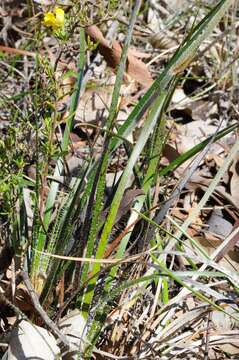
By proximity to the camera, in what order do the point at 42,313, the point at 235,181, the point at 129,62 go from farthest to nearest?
the point at 129,62
the point at 235,181
the point at 42,313

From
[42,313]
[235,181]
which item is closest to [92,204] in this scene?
[42,313]

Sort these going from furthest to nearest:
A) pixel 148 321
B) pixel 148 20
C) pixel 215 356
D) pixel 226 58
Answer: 1. pixel 148 20
2. pixel 226 58
3. pixel 215 356
4. pixel 148 321

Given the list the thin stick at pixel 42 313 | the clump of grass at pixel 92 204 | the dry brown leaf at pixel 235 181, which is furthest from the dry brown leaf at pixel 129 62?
the thin stick at pixel 42 313

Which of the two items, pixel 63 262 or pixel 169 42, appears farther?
pixel 169 42

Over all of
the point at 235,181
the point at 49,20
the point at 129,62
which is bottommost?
the point at 235,181

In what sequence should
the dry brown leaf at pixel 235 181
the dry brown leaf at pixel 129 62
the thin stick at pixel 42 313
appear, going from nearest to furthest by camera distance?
1. the thin stick at pixel 42 313
2. the dry brown leaf at pixel 235 181
3. the dry brown leaf at pixel 129 62

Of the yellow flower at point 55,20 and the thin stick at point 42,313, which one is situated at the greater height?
the yellow flower at point 55,20

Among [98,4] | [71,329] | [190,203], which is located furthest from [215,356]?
[98,4]

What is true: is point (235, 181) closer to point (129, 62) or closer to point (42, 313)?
point (129, 62)

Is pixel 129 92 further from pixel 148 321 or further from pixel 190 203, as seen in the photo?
pixel 148 321

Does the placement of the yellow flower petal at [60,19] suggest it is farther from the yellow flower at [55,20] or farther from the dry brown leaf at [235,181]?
the dry brown leaf at [235,181]

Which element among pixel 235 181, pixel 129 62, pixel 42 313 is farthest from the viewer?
pixel 129 62
